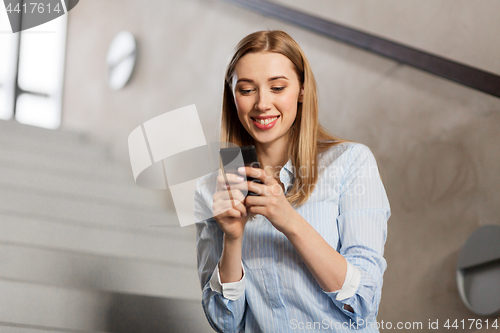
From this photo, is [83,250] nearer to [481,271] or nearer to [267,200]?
[267,200]

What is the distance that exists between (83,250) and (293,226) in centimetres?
85

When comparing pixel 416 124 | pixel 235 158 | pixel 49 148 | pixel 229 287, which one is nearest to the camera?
pixel 235 158

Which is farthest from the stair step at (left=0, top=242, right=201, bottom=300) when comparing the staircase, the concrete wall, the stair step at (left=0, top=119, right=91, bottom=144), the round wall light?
the round wall light

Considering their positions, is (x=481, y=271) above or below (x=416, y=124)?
below

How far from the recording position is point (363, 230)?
0.56m

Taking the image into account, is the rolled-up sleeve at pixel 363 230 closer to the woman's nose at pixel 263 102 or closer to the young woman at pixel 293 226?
the young woman at pixel 293 226

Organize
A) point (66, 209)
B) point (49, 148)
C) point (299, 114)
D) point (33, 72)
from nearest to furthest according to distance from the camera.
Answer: point (299, 114), point (66, 209), point (49, 148), point (33, 72)

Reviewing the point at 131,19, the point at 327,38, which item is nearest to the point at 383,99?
the point at 327,38

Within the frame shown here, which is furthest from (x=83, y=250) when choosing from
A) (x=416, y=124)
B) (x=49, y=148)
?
(x=416, y=124)

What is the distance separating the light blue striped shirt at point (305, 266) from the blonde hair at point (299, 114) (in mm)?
16

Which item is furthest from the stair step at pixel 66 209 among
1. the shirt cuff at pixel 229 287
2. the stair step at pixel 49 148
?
the shirt cuff at pixel 229 287

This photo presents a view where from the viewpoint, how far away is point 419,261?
132cm

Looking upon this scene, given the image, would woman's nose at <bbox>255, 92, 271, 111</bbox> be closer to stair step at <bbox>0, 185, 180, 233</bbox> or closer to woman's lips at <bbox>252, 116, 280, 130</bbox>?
woman's lips at <bbox>252, 116, 280, 130</bbox>

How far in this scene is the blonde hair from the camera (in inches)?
24.4
